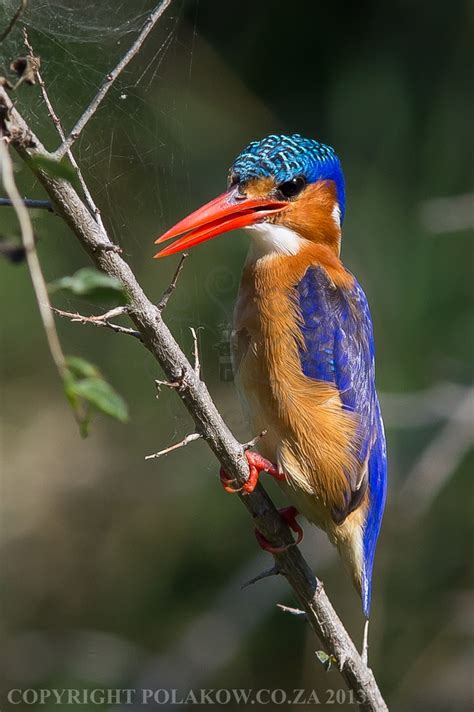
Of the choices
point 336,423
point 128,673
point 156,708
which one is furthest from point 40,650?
point 336,423

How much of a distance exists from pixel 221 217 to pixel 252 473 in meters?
0.66

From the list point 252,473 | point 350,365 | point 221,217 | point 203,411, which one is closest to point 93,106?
point 203,411

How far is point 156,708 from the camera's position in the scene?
3.70 metres

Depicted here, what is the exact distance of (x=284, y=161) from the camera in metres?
2.58

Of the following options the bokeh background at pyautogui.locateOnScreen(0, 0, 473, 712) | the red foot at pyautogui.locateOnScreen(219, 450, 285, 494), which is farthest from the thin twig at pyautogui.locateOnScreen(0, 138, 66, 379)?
the bokeh background at pyautogui.locateOnScreen(0, 0, 473, 712)

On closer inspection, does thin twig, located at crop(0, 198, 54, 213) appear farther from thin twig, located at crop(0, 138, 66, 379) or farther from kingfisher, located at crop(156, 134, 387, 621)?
kingfisher, located at crop(156, 134, 387, 621)

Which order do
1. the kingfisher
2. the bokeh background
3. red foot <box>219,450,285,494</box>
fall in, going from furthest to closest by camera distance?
the bokeh background → the kingfisher → red foot <box>219,450,285,494</box>

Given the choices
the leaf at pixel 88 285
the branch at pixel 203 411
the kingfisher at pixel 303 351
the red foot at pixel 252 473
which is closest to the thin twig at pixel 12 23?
the branch at pixel 203 411

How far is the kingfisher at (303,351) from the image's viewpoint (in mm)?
2426

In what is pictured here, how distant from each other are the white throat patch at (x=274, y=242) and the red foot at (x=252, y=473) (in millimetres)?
576

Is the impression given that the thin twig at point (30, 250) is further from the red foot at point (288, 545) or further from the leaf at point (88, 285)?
the red foot at point (288, 545)

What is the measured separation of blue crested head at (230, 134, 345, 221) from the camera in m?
2.52

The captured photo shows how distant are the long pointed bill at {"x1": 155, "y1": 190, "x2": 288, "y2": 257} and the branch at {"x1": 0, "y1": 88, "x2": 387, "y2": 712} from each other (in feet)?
0.99

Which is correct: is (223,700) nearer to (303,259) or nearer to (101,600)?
(101,600)
